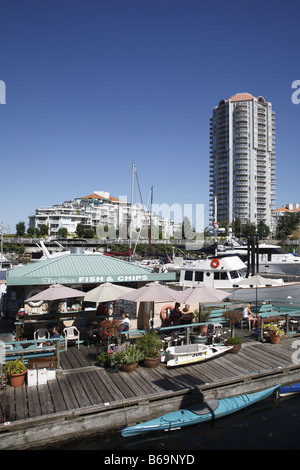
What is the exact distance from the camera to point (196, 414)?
9.62 m

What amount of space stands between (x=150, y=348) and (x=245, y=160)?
145432 millimetres

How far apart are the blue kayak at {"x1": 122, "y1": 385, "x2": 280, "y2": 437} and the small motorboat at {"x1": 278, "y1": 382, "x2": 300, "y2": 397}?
1.23 meters

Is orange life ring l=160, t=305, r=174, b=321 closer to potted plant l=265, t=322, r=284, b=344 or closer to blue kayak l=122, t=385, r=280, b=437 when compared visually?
potted plant l=265, t=322, r=284, b=344

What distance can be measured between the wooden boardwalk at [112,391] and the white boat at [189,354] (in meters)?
0.24

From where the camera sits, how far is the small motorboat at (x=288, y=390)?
11.6 metres

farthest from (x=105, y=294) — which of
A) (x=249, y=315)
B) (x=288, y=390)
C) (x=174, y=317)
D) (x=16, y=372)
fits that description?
(x=249, y=315)

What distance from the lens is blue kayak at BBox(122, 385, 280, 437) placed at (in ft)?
29.8

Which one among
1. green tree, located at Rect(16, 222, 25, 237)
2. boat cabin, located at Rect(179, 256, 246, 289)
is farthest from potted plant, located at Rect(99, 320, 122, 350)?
green tree, located at Rect(16, 222, 25, 237)

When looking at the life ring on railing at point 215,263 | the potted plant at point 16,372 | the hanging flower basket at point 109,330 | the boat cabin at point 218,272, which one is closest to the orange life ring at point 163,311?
the hanging flower basket at point 109,330

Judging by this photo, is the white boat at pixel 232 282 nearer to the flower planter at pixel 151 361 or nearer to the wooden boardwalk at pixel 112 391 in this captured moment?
the wooden boardwalk at pixel 112 391

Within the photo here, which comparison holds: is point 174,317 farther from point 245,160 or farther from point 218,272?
point 245,160

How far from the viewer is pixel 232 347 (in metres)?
13.0

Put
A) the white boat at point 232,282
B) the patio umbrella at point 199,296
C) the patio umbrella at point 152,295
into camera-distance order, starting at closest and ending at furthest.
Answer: the patio umbrella at point 152,295, the patio umbrella at point 199,296, the white boat at point 232,282

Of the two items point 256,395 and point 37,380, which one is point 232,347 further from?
point 37,380
